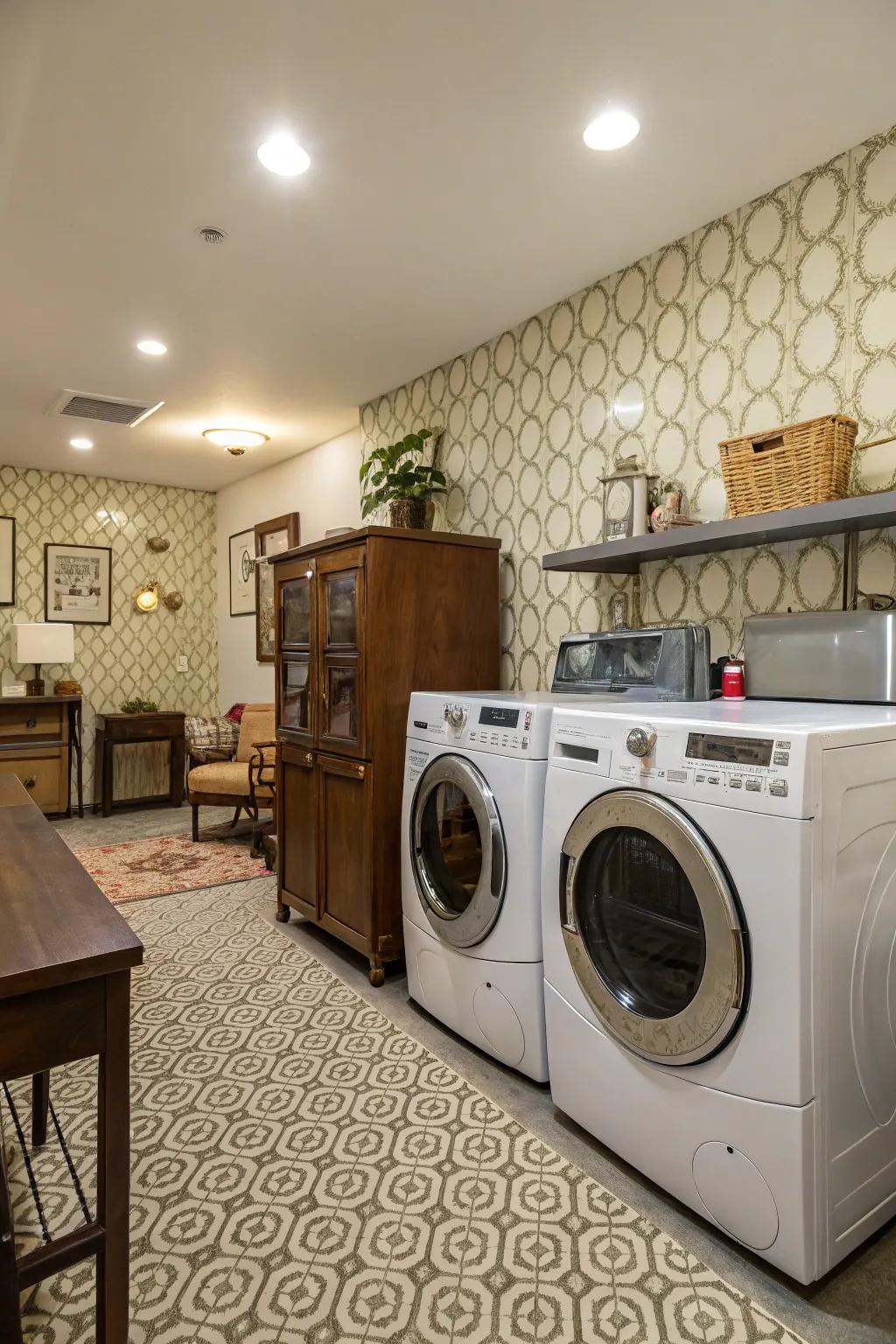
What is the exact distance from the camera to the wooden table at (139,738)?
19.3 ft

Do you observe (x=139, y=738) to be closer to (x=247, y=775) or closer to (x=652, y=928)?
(x=247, y=775)

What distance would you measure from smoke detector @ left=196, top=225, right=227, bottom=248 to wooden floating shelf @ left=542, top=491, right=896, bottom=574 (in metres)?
1.53

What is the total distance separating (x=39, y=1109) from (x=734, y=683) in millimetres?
2110

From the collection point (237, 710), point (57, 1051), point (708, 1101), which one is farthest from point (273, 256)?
point (237, 710)

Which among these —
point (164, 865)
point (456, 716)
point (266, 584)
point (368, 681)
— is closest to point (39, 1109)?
point (456, 716)

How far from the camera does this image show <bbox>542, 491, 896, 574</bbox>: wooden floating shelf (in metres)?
1.88

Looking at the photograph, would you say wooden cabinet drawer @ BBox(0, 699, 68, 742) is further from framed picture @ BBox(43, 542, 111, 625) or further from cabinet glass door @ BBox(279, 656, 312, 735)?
cabinet glass door @ BBox(279, 656, 312, 735)

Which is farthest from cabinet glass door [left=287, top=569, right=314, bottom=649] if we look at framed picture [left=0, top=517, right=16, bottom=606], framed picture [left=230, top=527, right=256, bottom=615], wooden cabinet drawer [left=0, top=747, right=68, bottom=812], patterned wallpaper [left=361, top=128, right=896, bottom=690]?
framed picture [left=0, top=517, right=16, bottom=606]

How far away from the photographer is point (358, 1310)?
146 cm

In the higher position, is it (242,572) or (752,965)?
(242,572)

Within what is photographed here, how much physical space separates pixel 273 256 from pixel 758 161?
1582 mm

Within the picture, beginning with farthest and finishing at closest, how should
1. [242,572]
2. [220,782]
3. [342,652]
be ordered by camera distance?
[242,572] → [220,782] → [342,652]

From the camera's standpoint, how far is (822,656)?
202 cm

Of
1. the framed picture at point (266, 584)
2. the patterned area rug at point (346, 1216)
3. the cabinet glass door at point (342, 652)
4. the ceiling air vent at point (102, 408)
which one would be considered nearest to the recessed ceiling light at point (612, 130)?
the cabinet glass door at point (342, 652)
